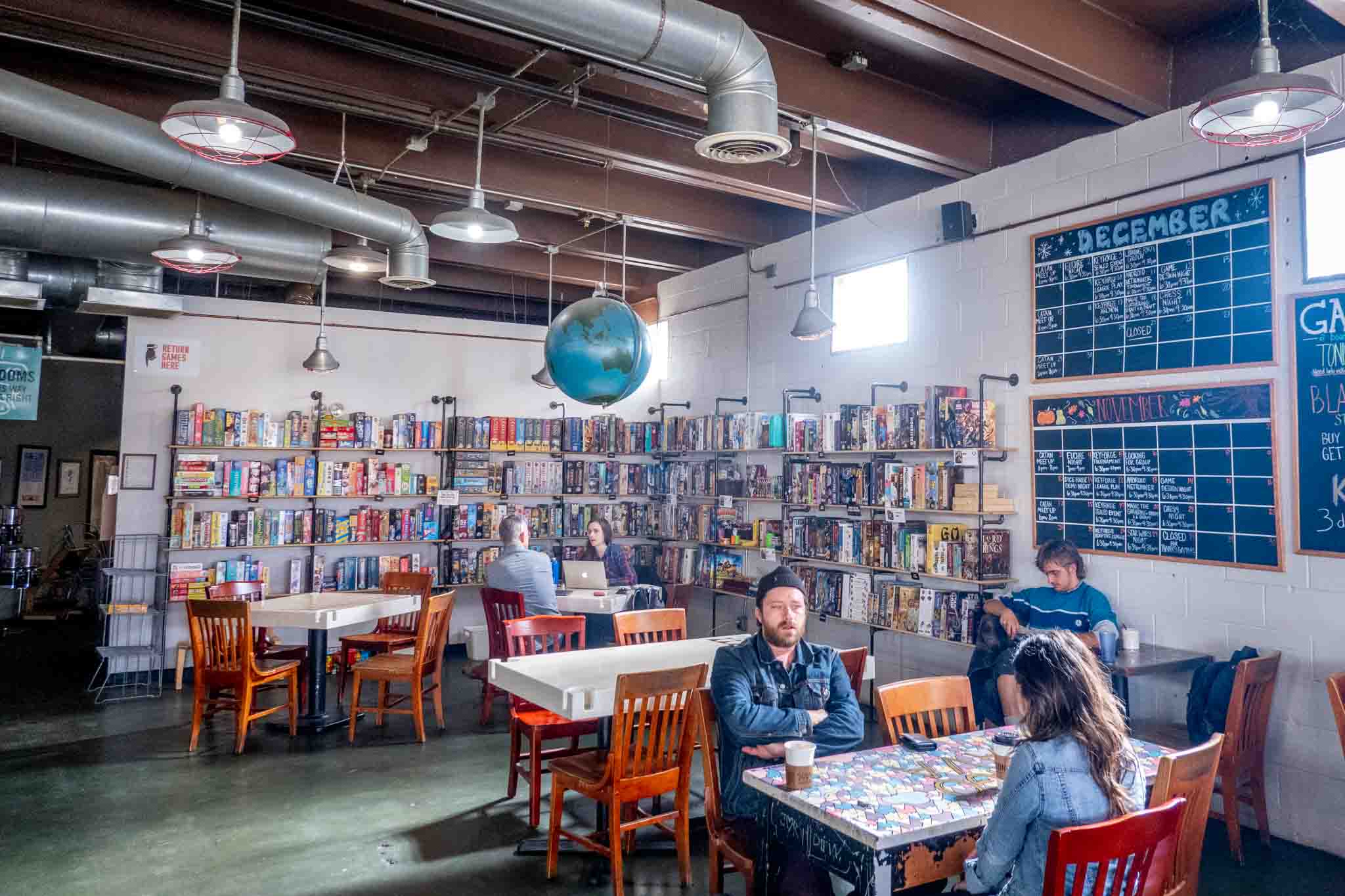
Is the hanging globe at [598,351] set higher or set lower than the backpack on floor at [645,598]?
higher

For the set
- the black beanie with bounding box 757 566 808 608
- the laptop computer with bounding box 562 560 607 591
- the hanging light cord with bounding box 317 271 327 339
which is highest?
the hanging light cord with bounding box 317 271 327 339

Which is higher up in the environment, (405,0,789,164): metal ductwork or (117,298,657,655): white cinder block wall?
(405,0,789,164): metal ductwork

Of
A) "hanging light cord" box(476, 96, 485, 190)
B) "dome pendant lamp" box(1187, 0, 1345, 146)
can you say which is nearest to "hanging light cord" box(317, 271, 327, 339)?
"hanging light cord" box(476, 96, 485, 190)

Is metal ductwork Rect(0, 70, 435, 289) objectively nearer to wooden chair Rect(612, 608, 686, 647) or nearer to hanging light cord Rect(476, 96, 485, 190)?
hanging light cord Rect(476, 96, 485, 190)

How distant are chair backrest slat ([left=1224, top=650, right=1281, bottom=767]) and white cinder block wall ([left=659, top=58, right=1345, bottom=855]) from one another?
8.2 inches

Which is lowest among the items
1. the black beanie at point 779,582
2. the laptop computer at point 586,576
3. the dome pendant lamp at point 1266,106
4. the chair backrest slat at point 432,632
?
the chair backrest slat at point 432,632

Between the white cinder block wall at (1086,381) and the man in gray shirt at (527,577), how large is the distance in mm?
2319

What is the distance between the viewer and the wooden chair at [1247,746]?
366cm

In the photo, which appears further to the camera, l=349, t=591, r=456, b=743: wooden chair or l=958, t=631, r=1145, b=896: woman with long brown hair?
l=349, t=591, r=456, b=743: wooden chair

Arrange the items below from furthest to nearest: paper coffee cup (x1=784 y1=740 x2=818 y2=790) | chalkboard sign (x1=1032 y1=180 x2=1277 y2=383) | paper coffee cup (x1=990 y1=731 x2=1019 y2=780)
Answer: chalkboard sign (x1=1032 y1=180 x2=1277 y2=383) → paper coffee cup (x1=990 y1=731 x2=1019 y2=780) → paper coffee cup (x1=784 y1=740 x2=818 y2=790)

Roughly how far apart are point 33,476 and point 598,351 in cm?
1048

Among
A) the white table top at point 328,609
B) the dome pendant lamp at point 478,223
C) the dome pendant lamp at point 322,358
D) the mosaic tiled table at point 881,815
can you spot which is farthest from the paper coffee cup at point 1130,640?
the dome pendant lamp at point 322,358

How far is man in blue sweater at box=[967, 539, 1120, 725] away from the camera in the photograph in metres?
4.56

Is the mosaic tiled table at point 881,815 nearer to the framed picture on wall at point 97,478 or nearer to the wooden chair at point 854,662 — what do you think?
the wooden chair at point 854,662
